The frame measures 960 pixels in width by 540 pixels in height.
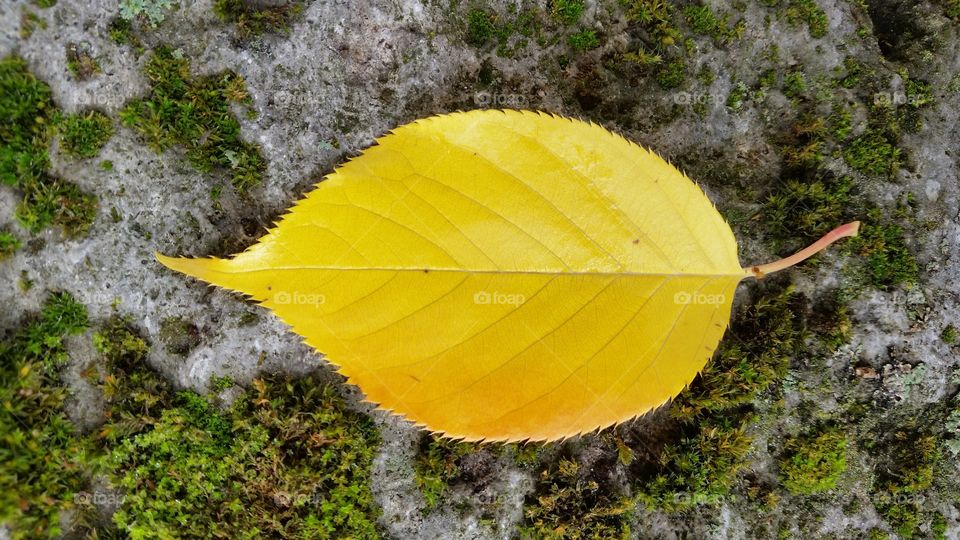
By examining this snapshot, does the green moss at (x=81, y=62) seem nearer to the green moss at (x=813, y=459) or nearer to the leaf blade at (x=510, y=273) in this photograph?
the leaf blade at (x=510, y=273)

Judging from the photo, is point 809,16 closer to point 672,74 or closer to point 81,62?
point 672,74

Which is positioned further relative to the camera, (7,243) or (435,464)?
Result: (435,464)

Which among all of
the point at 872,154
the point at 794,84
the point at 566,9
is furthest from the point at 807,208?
the point at 566,9

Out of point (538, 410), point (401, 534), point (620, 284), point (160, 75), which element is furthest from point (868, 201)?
point (160, 75)

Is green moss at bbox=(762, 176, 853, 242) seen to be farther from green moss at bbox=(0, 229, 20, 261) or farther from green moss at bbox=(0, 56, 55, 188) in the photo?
green moss at bbox=(0, 229, 20, 261)

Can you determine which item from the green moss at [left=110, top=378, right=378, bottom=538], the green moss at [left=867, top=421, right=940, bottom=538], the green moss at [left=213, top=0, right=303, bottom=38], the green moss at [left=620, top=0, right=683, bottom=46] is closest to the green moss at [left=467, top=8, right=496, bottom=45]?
the green moss at [left=620, top=0, right=683, bottom=46]

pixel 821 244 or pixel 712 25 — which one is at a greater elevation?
pixel 712 25
